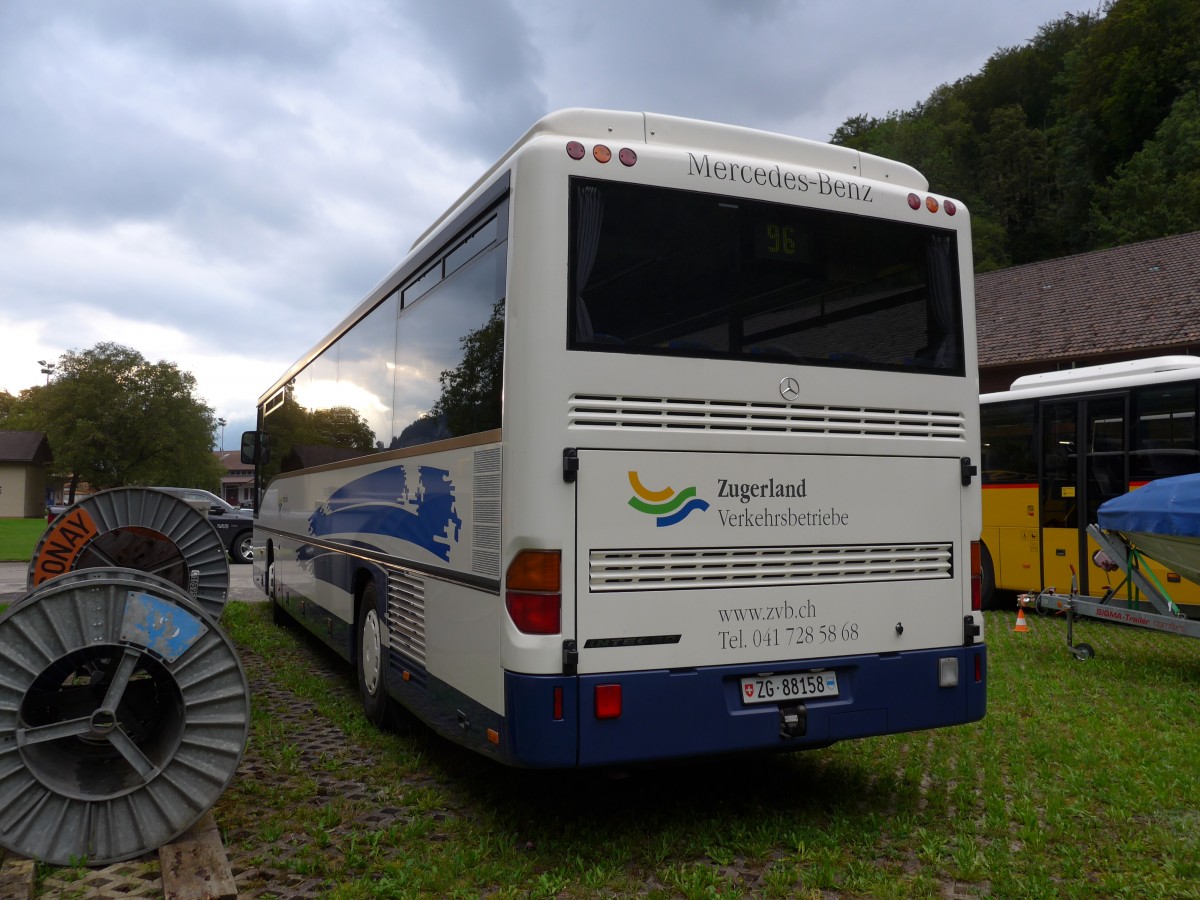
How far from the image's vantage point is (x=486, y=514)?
4793 mm

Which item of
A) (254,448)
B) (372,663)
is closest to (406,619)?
(372,663)

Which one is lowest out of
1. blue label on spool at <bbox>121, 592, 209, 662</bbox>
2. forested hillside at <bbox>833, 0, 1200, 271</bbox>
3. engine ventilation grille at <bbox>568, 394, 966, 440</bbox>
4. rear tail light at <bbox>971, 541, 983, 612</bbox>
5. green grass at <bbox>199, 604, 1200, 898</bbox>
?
green grass at <bbox>199, 604, 1200, 898</bbox>

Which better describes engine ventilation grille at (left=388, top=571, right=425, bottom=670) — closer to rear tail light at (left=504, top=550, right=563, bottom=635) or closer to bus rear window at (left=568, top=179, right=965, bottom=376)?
rear tail light at (left=504, top=550, right=563, bottom=635)

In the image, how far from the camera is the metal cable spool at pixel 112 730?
439 cm

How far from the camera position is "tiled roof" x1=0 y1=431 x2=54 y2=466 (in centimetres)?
7706

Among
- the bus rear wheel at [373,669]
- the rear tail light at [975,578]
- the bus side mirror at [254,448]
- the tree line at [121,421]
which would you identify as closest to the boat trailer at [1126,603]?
the rear tail light at [975,578]

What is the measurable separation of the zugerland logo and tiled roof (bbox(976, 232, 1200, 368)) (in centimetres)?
2503

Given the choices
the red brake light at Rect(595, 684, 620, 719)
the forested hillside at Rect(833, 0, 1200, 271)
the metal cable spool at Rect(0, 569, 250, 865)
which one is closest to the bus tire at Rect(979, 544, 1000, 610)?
the red brake light at Rect(595, 684, 620, 719)

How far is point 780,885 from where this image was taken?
4273 millimetres

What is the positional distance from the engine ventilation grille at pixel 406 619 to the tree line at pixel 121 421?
225 ft

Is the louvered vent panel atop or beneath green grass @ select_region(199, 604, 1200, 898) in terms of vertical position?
atop

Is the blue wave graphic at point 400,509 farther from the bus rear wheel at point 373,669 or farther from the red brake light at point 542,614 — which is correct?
the red brake light at point 542,614

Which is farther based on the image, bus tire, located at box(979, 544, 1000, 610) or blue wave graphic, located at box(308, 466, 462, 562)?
bus tire, located at box(979, 544, 1000, 610)

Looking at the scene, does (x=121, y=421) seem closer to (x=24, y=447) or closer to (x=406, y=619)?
(x=24, y=447)
